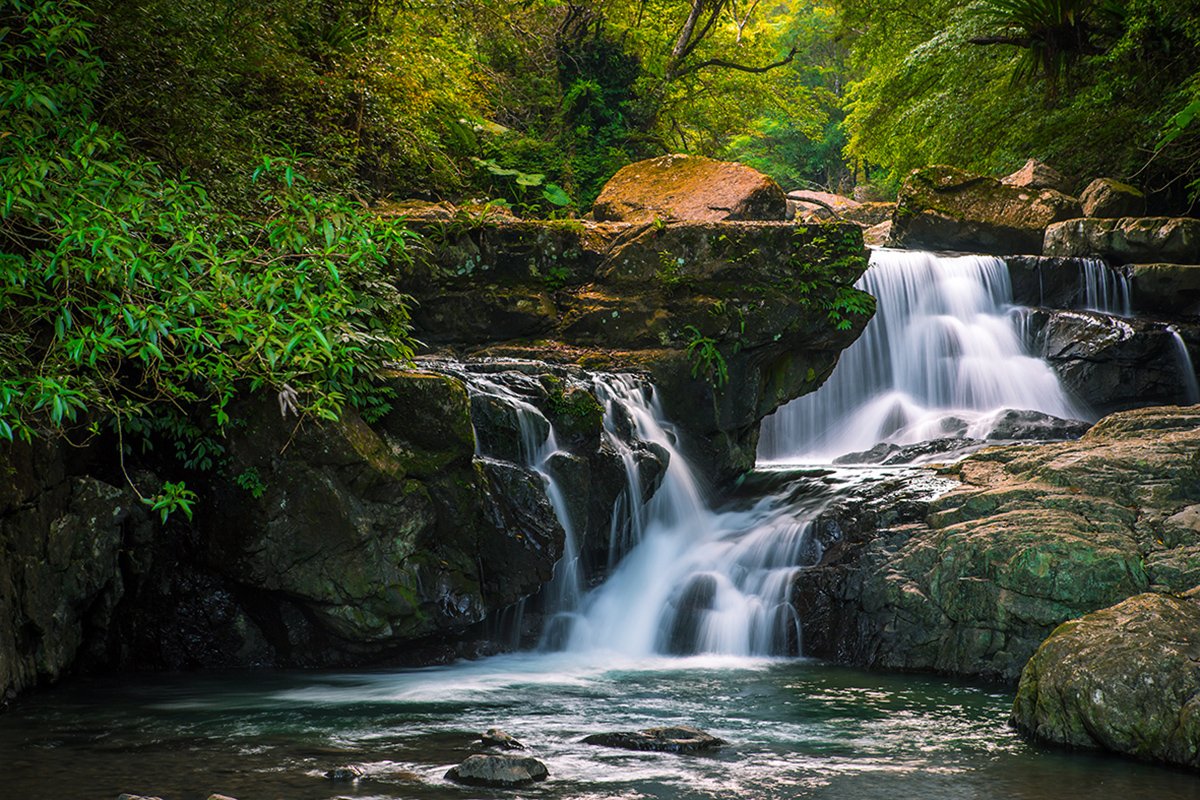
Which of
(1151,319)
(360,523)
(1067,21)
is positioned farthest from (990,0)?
(360,523)

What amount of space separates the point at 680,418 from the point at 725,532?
146 cm

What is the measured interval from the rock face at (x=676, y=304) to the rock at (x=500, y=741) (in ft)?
19.1

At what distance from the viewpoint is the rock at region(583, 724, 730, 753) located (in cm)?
588

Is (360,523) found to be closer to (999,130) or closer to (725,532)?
(725,532)

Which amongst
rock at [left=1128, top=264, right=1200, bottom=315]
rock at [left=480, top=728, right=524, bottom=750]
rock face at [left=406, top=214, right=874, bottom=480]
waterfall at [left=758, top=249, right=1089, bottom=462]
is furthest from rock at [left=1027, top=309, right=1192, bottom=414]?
rock at [left=480, top=728, right=524, bottom=750]

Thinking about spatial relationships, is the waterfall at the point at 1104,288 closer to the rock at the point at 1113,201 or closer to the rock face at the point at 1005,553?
the rock at the point at 1113,201

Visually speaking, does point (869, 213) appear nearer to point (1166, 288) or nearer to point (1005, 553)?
point (1166, 288)

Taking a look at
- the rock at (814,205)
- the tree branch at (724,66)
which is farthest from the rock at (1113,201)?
the rock at (814,205)

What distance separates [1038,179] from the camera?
18266 mm

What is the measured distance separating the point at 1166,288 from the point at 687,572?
9784mm

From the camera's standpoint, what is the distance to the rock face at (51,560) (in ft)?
22.6

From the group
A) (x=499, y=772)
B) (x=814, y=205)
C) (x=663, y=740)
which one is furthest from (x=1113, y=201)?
Answer: (x=499, y=772)

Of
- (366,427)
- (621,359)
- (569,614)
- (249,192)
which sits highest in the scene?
(249,192)

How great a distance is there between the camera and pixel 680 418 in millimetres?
11484
